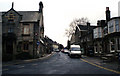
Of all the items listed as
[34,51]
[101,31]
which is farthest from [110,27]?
[34,51]

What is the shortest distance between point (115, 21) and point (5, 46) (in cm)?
2162

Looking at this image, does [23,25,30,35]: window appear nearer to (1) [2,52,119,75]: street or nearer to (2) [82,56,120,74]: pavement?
(1) [2,52,119,75]: street

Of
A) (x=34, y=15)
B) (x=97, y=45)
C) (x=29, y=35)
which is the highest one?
(x=34, y=15)

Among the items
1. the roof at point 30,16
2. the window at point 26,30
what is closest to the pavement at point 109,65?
the window at point 26,30

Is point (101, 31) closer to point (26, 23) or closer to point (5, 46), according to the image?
point (26, 23)

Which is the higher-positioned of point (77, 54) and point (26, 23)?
point (26, 23)

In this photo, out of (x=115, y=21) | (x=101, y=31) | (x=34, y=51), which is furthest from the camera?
(x=101, y=31)

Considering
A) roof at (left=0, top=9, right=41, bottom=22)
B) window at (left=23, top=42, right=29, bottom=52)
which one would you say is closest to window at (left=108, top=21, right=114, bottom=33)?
roof at (left=0, top=9, right=41, bottom=22)

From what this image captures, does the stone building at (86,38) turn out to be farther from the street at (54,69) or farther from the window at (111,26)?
the street at (54,69)

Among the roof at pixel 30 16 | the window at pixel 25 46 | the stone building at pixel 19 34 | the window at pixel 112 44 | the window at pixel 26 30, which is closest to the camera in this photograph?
the window at pixel 112 44

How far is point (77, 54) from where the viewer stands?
2416cm

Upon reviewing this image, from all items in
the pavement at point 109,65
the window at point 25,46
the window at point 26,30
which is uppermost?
the window at point 26,30

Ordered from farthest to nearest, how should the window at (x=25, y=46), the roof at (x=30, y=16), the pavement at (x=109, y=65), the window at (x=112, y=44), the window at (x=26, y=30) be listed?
the roof at (x=30, y=16)
the window at (x=26, y=30)
the window at (x=25, y=46)
the window at (x=112, y=44)
the pavement at (x=109, y=65)

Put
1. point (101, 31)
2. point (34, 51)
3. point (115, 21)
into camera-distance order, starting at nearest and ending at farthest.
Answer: point (115, 21), point (34, 51), point (101, 31)
